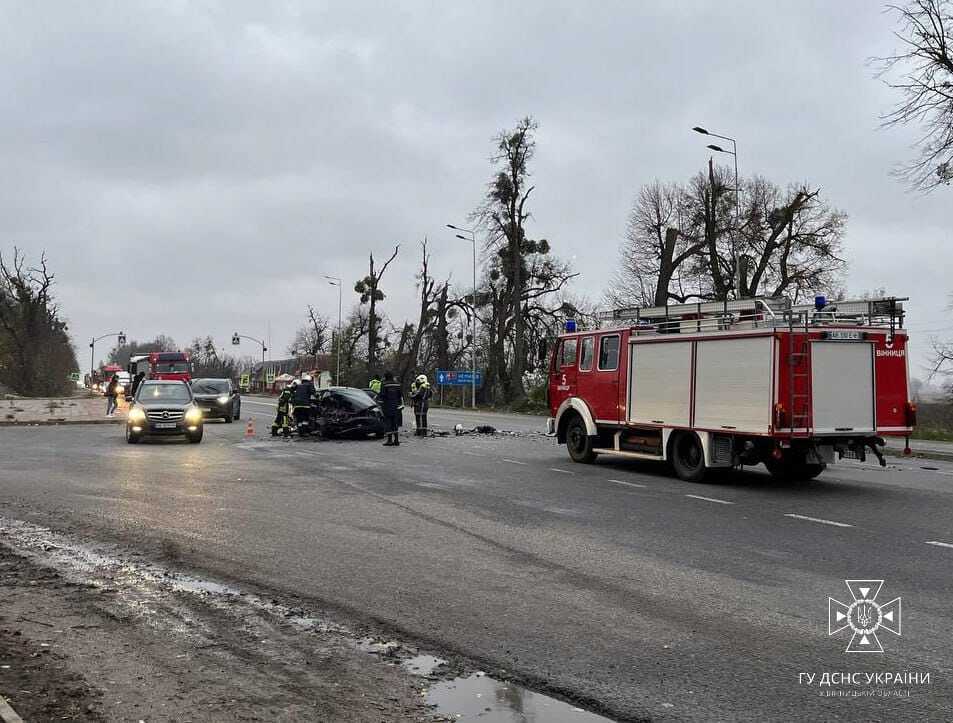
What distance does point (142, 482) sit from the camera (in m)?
12.9

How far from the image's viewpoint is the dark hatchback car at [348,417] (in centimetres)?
2323

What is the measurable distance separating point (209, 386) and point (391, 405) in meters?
12.9

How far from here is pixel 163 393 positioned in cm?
2223

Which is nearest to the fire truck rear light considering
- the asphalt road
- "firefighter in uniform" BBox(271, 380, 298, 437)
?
the asphalt road

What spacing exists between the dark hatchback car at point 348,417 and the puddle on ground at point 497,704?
740 inches

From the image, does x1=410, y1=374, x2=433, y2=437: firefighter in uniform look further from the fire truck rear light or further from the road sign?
the road sign

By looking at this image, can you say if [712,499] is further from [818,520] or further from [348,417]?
[348,417]

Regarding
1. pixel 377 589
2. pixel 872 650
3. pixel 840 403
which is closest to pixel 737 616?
pixel 872 650

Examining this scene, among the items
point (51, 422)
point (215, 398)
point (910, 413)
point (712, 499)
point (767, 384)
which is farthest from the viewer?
point (215, 398)

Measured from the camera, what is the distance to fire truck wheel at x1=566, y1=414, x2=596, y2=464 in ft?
53.3

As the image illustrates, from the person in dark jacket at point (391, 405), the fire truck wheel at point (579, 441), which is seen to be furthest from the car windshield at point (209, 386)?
the fire truck wheel at point (579, 441)

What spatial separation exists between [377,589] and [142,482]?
25.7 feet

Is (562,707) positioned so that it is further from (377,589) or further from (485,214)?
(485,214)

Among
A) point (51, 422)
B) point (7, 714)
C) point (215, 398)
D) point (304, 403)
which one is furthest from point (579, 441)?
point (51, 422)
